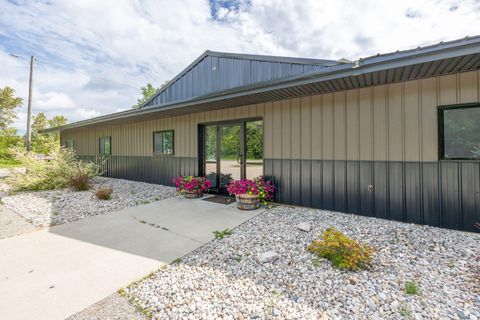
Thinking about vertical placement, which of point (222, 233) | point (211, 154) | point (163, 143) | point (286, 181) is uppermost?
point (163, 143)

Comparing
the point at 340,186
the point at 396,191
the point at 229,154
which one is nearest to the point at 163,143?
the point at 229,154

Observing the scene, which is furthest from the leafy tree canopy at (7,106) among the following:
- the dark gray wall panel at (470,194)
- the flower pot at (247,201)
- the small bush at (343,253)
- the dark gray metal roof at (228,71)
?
the dark gray wall panel at (470,194)

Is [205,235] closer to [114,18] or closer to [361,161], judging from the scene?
[361,161]

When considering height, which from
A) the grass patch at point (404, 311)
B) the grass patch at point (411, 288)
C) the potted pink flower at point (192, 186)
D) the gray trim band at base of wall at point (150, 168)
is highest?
the gray trim band at base of wall at point (150, 168)

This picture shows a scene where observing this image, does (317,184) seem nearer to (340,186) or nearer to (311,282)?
(340,186)

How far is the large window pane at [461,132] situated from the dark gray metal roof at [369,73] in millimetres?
644

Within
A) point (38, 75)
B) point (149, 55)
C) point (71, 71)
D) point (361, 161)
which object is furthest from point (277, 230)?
point (38, 75)

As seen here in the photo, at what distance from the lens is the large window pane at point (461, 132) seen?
10.6 feet

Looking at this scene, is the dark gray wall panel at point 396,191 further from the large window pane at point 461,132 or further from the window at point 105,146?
the window at point 105,146

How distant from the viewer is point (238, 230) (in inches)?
137

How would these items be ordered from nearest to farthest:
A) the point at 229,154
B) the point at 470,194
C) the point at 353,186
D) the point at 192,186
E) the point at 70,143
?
the point at 470,194, the point at 353,186, the point at 192,186, the point at 229,154, the point at 70,143

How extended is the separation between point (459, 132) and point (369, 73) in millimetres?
1705

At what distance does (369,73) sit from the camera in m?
3.26

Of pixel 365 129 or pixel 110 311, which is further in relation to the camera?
pixel 365 129
